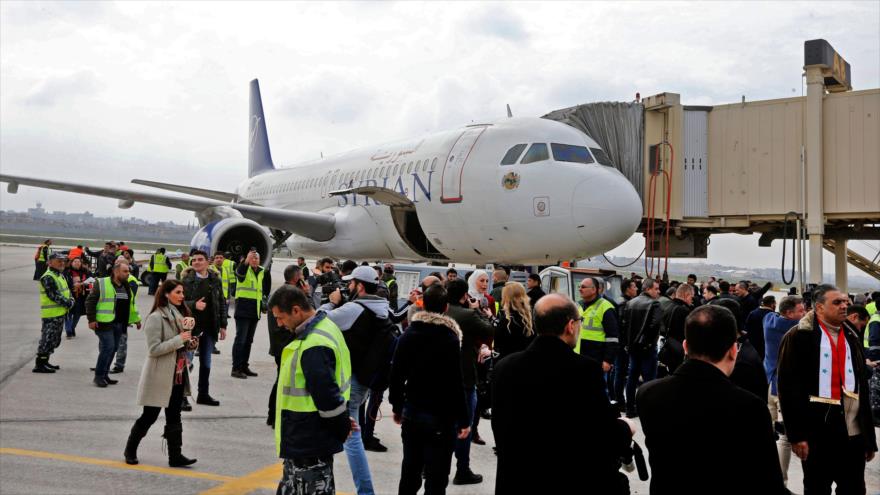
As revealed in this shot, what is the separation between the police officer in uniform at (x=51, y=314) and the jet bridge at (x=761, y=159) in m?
12.1

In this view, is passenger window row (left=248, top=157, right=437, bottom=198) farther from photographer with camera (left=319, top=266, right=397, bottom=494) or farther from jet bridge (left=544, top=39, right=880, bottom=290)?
photographer with camera (left=319, top=266, right=397, bottom=494)

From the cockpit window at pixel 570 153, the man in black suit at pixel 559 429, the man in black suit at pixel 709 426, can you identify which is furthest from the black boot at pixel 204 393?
the cockpit window at pixel 570 153

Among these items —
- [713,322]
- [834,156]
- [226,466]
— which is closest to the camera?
[713,322]

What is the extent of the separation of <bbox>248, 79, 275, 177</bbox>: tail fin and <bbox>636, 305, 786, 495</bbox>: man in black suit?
87.8ft

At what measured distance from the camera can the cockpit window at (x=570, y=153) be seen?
39.8ft

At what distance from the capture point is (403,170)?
48.4 ft

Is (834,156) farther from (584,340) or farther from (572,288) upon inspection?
(584,340)

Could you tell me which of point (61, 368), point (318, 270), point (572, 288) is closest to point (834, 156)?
point (572, 288)

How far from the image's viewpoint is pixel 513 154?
1247 cm

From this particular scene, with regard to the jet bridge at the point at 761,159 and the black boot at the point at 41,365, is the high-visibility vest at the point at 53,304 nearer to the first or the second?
the black boot at the point at 41,365

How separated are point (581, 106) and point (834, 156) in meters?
5.72

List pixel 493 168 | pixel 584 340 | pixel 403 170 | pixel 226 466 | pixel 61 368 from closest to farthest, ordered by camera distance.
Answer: pixel 226 466 → pixel 584 340 → pixel 61 368 → pixel 493 168 → pixel 403 170

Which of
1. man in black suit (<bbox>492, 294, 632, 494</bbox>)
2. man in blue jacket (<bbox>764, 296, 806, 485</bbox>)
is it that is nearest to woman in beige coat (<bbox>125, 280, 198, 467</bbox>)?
man in black suit (<bbox>492, 294, 632, 494</bbox>)

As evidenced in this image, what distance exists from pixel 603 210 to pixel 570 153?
131 cm
